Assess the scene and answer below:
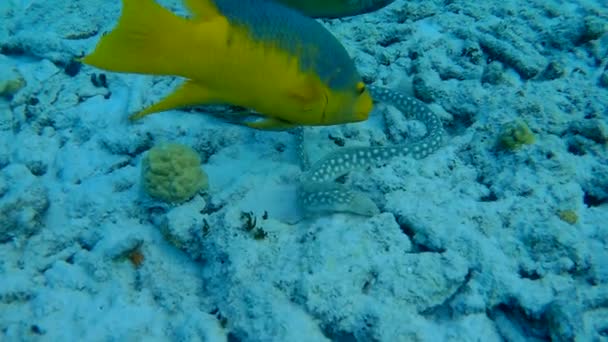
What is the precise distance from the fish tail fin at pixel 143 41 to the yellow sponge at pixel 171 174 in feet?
4.82

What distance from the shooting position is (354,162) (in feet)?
13.0

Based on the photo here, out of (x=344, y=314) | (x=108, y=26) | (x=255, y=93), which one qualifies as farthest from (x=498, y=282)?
(x=108, y=26)

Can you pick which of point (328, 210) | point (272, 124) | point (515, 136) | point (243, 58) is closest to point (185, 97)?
point (243, 58)

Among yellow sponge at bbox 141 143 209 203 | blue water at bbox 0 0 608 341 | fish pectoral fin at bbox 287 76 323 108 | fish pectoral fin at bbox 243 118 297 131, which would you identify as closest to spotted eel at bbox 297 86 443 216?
blue water at bbox 0 0 608 341

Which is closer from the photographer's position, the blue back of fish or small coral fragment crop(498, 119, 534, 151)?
the blue back of fish

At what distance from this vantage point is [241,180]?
393 centimetres

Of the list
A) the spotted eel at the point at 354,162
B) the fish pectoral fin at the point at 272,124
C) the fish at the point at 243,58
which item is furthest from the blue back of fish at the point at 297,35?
the spotted eel at the point at 354,162

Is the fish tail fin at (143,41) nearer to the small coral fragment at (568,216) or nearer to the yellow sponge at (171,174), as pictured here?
the yellow sponge at (171,174)

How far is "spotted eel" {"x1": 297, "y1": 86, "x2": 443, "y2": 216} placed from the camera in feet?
11.3

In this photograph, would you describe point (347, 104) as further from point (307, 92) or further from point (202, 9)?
point (202, 9)

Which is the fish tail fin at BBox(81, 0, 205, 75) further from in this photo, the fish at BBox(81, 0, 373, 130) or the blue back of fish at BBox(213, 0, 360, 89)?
the blue back of fish at BBox(213, 0, 360, 89)

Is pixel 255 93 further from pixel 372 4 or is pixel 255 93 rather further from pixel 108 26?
pixel 108 26

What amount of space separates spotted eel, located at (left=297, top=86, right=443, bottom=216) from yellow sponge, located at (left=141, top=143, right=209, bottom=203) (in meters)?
0.91

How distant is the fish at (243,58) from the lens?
7.36 feet
